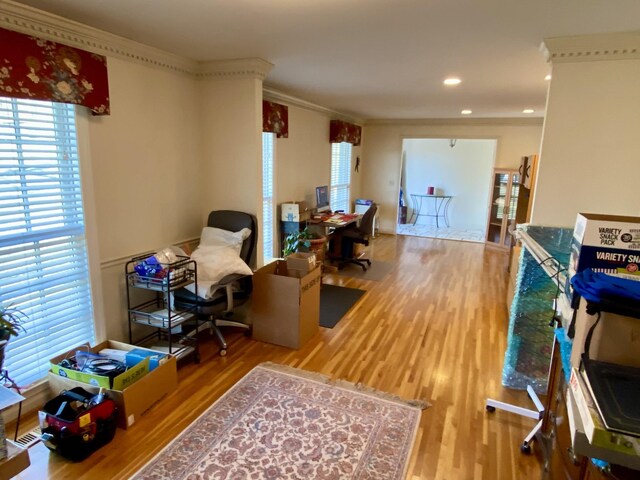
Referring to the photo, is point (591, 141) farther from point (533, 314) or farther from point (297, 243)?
point (297, 243)

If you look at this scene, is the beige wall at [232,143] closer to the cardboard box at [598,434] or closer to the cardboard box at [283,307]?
the cardboard box at [283,307]

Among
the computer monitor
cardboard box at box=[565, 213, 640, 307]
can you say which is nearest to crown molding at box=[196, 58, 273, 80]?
cardboard box at box=[565, 213, 640, 307]

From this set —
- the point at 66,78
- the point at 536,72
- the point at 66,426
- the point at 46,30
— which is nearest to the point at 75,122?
the point at 66,78

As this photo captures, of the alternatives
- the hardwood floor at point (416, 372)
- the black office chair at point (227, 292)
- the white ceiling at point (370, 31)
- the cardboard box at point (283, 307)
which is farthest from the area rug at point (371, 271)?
the white ceiling at point (370, 31)

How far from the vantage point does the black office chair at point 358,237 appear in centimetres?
546

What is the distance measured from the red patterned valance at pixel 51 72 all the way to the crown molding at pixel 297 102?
2.14m

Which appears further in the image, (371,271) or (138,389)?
(371,271)

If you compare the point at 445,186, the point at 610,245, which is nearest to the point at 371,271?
Result: the point at 610,245

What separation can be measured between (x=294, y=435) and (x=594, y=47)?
113 inches

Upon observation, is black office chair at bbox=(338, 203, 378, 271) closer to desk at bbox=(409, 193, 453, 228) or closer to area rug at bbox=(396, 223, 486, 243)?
area rug at bbox=(396, 223, 486, 243)

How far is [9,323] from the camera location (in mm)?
1877

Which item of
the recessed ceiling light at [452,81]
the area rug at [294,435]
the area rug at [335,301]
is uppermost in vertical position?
the recessed ceiling light at [452,81]

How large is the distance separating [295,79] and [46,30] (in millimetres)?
2191

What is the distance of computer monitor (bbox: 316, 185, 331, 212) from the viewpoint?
5836 mm
